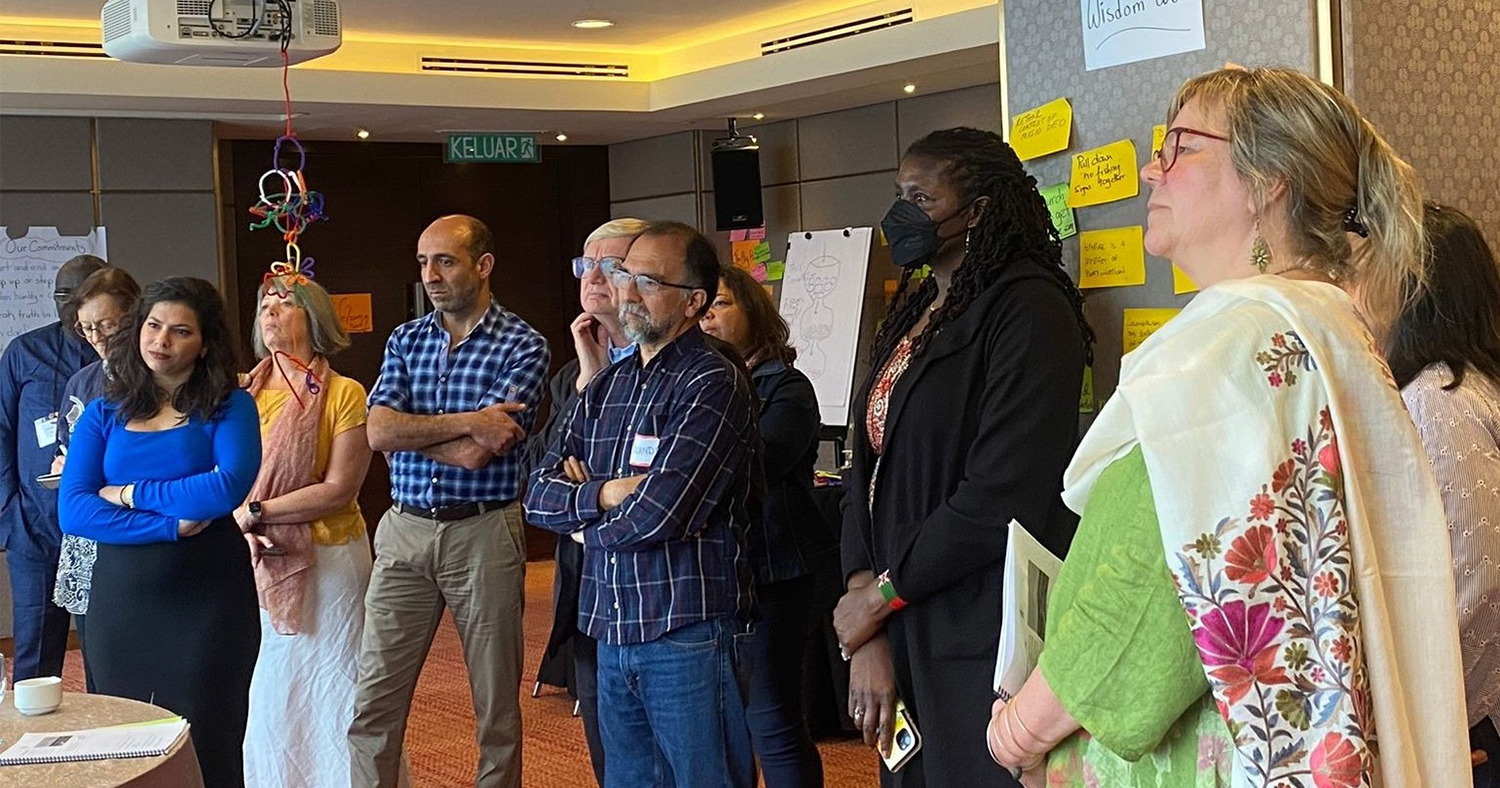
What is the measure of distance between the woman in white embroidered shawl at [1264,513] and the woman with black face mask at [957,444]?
Result: 0.82m

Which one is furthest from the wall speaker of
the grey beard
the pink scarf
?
the grey beard

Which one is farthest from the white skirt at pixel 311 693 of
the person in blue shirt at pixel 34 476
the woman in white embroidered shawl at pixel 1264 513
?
the woman in white embroidered shawl at pixel 1264 513

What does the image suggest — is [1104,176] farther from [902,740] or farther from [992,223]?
[902,740]

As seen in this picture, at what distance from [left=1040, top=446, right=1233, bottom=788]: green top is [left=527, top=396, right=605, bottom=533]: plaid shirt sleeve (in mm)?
1604

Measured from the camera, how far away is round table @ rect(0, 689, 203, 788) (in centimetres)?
220

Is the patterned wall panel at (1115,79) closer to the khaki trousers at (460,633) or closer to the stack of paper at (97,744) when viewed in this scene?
the stack of paper at (97,744)

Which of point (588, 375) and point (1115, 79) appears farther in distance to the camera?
point (588, 375)

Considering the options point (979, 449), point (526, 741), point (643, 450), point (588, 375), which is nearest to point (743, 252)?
point (526, 741)

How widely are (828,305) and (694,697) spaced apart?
577 centimetres

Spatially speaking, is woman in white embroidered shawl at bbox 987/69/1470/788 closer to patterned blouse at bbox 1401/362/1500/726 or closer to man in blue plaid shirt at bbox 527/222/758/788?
patterned blouse at bbox 1401/362/1500/726

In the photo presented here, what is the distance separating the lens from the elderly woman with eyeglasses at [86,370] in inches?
168

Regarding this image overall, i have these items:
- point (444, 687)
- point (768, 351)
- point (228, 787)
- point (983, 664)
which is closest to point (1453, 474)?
point (983, 664)

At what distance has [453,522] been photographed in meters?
4.05

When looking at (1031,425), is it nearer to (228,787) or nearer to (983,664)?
(983,664)
